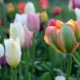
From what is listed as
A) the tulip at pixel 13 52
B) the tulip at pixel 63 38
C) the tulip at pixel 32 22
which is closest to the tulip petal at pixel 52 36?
the tulip at pixel 63 38

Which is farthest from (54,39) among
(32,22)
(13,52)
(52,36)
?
(32,22)

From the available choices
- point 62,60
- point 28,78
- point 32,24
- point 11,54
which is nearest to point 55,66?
point 62,60

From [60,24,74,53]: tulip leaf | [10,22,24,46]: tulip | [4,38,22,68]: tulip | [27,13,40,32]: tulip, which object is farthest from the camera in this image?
[27,13,40,32]: tulip

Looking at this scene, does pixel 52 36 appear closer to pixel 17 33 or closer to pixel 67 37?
pixel 67 37

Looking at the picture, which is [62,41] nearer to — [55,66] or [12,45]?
[12,45]

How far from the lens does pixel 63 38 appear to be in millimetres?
988

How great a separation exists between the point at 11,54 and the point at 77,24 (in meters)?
0.23

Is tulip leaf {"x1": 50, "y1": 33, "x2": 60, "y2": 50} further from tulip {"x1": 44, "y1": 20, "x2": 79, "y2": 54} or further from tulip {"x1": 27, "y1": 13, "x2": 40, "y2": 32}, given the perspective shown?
tulip {"x1": 27, "y1": 13, "x2": 40, "y2": 32}

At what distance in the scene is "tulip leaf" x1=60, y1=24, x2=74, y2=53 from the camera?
0.97 m

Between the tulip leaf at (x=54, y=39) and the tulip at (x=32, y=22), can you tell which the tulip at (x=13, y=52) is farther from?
the tulip at (x=32, y=22)

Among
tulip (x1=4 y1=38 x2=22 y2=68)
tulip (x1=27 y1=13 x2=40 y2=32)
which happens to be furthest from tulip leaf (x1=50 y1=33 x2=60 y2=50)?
tulip (x1=27 y1=13 x2=40 y2=32)

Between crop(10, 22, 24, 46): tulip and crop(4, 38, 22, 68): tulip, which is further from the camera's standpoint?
crop(10, 22, 24, 46): tulip

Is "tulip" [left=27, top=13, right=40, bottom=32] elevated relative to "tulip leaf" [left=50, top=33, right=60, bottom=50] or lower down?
lower down

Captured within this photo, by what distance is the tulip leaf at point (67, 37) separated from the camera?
0.97m
